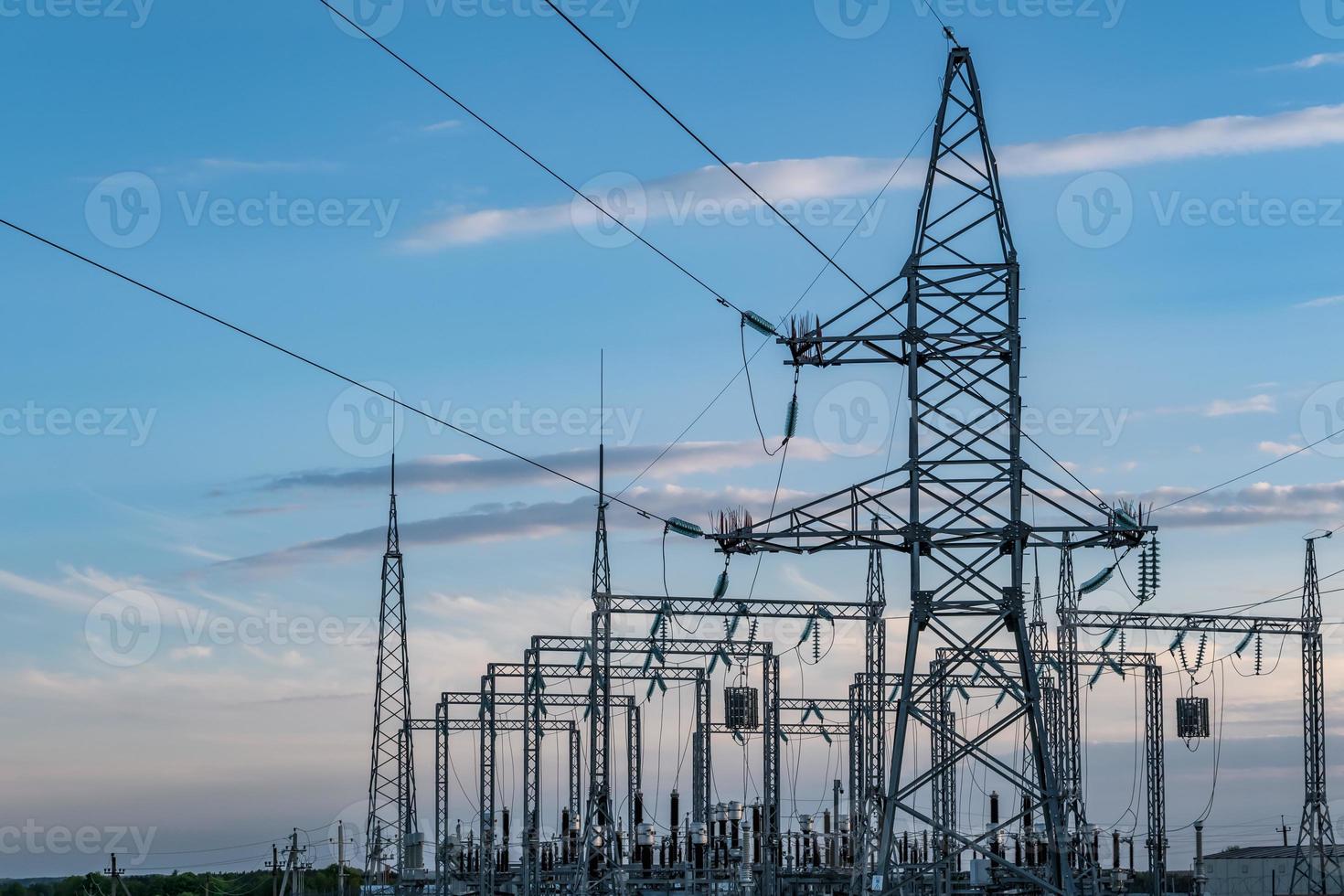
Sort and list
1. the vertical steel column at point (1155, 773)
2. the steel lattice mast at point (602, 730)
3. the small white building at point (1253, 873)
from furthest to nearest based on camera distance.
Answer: the small white building at point (1253, 873), the vertical steel column at point (1155, 773), the steel lattice mast at point (602, 730)

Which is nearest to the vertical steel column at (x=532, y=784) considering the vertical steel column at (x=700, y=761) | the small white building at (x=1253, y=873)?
the vertical steel column at (x=700, y=761)

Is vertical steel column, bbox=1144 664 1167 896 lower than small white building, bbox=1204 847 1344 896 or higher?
higher

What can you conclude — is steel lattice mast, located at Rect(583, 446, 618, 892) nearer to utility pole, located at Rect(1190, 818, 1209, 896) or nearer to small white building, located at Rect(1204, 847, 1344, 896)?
utility pole, located at Rect(1190, 818, 1209, 896)

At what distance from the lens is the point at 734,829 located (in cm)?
5719

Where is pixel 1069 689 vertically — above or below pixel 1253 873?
above

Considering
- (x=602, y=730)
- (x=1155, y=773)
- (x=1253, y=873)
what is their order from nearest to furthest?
(x=602, y=730) → (x=1155, y=773) → (x=1253, y=873)

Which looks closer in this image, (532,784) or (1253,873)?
(532,784)

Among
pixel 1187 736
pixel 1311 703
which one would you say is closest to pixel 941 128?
pixel 1311 703

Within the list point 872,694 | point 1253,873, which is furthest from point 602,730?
point 1253,873

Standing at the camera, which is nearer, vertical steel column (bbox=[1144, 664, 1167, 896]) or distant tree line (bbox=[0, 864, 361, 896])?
vertical steel column (bbox=[1144, 664, 1167, 896])

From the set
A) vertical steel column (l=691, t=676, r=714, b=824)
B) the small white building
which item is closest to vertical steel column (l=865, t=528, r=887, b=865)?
vertical steel column (l=691, t=676, r=714, b=824)

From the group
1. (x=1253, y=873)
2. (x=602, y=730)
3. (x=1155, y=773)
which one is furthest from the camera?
(x=1253, y=873)

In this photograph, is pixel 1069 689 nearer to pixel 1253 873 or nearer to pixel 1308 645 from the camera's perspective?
pixel 1308 645

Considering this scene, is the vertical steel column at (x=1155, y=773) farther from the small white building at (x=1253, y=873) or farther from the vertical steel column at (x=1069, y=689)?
the small white building at (x=1253, y=873)
